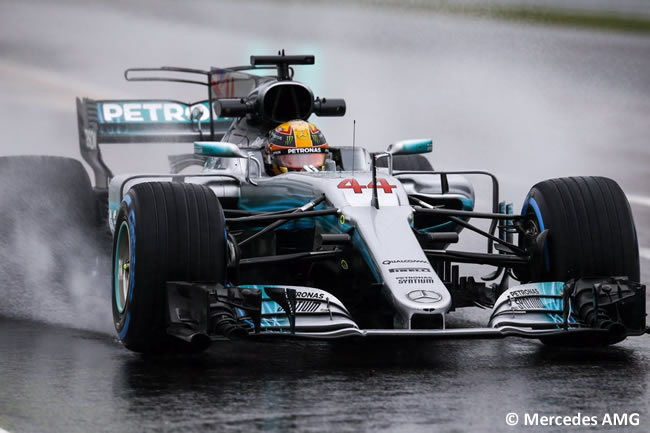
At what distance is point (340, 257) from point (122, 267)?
4.78ft

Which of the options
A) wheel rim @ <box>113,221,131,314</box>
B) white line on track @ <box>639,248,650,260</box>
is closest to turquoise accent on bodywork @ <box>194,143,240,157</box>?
wheel rim @ <box>113,221,131,314</box>

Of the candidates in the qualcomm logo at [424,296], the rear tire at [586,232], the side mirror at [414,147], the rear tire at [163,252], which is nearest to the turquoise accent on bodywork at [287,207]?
the side mirror at [414,147]

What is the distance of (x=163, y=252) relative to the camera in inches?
295

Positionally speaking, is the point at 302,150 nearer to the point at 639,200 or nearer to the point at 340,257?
the point at 340,257

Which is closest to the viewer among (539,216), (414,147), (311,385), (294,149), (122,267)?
(311,385)

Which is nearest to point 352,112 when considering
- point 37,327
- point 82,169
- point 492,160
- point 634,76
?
point 492,160

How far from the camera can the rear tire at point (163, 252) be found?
295 inches

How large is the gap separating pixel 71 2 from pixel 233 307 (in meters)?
18.2

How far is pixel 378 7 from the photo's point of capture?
88.7 feet

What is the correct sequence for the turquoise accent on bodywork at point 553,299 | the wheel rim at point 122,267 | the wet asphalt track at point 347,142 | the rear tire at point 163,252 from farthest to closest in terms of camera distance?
1. the wheel rim at point 122,267
2. the turquoise accent on bodywork at point 553,299
3. the rear tire at point 163,252
4. the wet asphalt track at point 347,142

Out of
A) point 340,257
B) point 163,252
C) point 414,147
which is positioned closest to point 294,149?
point 414,147

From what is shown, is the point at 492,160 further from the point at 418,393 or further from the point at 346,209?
the point at 418,393

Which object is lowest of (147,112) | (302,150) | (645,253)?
(645,253)

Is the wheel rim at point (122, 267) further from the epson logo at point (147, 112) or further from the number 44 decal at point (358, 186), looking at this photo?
the epson logo at point (147, 112)
